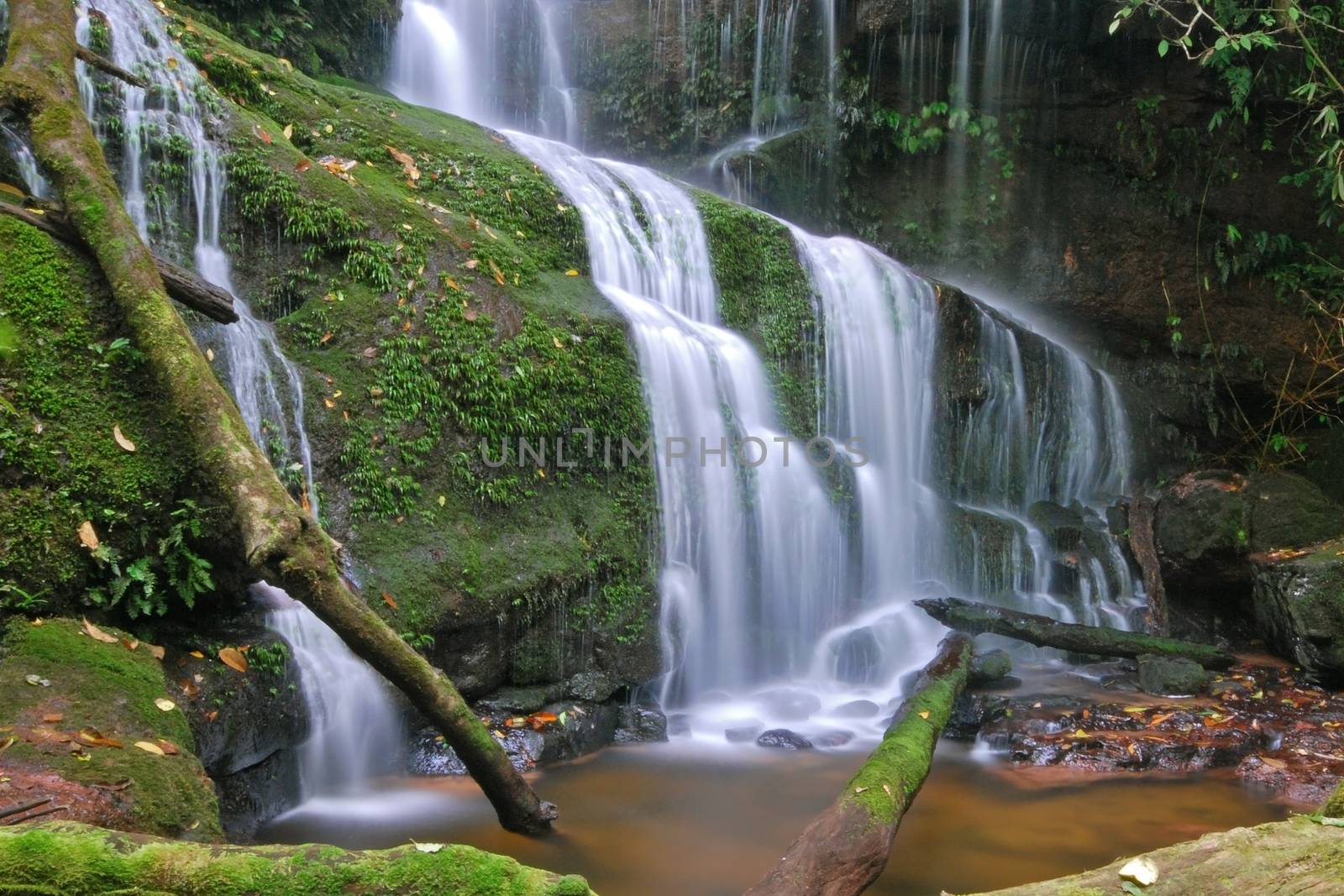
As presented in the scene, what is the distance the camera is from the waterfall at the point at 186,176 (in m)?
5.14

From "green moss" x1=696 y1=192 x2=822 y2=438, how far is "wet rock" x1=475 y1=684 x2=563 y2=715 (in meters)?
3.37

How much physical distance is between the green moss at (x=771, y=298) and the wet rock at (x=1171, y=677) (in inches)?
125

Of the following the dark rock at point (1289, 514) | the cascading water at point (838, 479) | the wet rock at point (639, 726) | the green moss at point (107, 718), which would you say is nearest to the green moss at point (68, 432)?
the green moss at point (107, 718)

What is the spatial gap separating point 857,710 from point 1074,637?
6.29 ft

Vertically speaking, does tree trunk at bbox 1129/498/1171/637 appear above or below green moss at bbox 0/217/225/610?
below

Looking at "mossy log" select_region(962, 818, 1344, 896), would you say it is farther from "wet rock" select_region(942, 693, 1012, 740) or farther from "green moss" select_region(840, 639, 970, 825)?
"wet rock" select_region(942, 693, 1012, 740)

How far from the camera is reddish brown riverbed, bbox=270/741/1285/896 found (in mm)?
4105

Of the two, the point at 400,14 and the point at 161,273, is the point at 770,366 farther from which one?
the point at 400,14

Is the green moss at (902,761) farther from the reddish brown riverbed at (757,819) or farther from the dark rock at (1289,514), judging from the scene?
the dark rock at (1289,514)

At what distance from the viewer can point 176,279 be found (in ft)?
14.7

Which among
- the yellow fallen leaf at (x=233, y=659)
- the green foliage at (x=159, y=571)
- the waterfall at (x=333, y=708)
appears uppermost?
the green foliage at (x=159, y=571)

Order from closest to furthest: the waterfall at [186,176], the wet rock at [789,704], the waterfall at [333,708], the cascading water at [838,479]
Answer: the waterfall at [333,708]
the waterfall at [186,176]
the wet rock at [789,704]
the cascading water at [838,479]

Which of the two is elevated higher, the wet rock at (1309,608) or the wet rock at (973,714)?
the wet rock at (1309,608)

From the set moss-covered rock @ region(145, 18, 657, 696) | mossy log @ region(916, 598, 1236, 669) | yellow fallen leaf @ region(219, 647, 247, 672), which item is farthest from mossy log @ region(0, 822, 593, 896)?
mossy log @ region(916, 598, 1236, 669)
